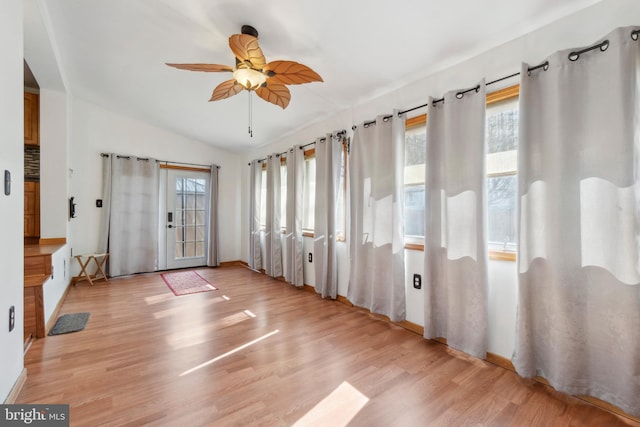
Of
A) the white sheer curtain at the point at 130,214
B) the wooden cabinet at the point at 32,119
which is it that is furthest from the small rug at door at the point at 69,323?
the wooden cabinet at the point at 32,119

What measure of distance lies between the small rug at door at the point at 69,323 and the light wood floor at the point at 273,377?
92 mm

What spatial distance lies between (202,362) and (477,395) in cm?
199

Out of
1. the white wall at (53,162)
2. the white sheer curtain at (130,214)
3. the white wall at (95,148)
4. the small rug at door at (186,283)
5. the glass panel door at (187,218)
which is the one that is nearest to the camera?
the white wall at (53,162)

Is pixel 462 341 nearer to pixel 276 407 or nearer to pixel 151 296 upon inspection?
pixel 276 407

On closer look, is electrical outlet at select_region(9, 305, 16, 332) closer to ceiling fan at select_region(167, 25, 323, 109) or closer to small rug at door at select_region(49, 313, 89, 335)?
small rug at door at select_region(49, 313, 89, 335)

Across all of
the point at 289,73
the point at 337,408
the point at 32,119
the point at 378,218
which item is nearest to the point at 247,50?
the point at 289,73

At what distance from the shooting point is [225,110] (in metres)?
4.19

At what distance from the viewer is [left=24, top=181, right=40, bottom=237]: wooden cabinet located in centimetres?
370

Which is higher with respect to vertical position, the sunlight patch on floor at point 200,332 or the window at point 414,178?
the window at point 414,178

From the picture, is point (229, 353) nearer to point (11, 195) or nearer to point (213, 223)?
point (11, 195)

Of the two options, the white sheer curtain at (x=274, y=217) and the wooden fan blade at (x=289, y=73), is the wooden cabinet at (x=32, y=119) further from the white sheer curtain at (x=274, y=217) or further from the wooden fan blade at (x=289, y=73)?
the wooden fan blade at (x=289, y=73)

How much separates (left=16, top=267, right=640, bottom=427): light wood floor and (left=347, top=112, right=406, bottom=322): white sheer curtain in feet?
1.02

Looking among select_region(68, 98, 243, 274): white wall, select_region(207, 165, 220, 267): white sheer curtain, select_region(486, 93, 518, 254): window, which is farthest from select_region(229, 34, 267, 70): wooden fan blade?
select_region(207, 165, 220, 267): white sheer curtain

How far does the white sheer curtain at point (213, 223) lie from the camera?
5.93 metres
